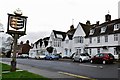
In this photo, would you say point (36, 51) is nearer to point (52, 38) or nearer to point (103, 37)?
point (52, 38)

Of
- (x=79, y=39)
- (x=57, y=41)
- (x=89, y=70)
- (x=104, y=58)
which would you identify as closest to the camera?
(x=89, y=70)

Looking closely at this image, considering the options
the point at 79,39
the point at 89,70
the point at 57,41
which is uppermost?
the point at 57,41

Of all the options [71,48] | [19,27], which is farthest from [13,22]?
[71,48]

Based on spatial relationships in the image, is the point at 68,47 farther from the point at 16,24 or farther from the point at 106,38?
the point at 16,24

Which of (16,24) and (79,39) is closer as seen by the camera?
(16,24)

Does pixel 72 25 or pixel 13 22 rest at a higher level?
pixel 72 25

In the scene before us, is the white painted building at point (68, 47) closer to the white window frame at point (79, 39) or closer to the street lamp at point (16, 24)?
the white window frame at point (79, 39)

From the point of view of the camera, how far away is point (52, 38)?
7781cm

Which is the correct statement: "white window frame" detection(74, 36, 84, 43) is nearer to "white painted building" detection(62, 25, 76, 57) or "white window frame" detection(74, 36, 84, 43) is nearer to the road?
"white painted building" detection(62, 25, 76, 57)

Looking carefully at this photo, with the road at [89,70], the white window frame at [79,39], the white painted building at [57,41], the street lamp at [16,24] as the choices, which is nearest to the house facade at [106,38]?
the white window frame at [79,39]

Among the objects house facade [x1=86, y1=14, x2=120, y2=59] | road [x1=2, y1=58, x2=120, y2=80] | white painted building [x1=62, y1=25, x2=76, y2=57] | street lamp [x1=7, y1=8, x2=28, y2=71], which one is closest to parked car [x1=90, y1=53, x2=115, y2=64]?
road [x1=2, y1=58, x2=120, y2=80]

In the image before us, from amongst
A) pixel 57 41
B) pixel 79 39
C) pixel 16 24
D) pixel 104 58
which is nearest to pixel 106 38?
pixel 79 39

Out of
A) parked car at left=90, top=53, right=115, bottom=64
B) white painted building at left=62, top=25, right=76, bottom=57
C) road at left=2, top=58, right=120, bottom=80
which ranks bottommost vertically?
road at left=2, top=58, right=120, bottom=80

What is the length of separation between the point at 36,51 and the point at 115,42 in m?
55.3
